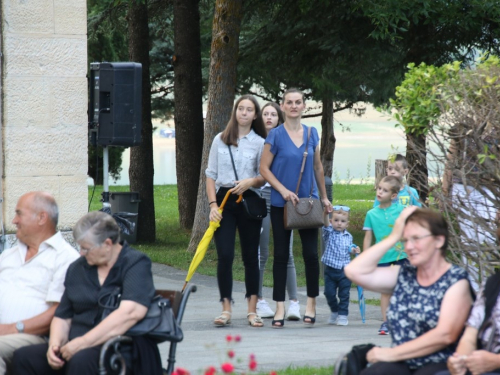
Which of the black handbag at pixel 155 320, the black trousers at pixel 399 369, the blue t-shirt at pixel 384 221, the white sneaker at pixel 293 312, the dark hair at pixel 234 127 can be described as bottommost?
the white sneaker at pixel 293 312

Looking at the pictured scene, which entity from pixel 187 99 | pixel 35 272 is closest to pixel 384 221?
pixel 35 272

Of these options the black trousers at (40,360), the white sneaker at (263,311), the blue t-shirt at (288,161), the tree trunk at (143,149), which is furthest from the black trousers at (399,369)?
the tree trunk at (143,149)

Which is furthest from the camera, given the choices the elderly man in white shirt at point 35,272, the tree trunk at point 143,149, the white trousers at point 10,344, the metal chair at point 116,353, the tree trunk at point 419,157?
the tree trunk at point 143,149

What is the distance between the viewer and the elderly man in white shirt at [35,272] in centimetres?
541

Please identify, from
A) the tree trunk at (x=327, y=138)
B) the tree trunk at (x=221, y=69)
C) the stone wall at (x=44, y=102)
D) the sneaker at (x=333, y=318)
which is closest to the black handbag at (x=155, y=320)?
the stone wall at (x=44, y=102)

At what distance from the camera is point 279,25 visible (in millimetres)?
16984

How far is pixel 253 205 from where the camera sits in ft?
26.6

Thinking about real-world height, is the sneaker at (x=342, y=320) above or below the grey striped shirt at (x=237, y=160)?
below

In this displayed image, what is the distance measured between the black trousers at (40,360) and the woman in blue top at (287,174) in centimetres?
330

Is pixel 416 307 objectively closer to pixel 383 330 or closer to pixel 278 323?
pixel 383 330

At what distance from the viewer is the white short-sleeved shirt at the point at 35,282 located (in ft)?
18.0

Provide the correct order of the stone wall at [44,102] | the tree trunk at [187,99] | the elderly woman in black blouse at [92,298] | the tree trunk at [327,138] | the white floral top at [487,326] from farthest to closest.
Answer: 1. the tree trunk at [327,138]
2. the tree trunk at [187,99]
3. the stone wall at [44,102]
4. the elderly woman in black blouse at [92,298]
5. the white floral top at [487,326]

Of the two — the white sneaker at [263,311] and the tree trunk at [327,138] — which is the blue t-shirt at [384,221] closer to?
the white sneaker at [263,311]

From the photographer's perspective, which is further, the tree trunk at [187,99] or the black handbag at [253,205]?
the tree trunk at [187,99]
